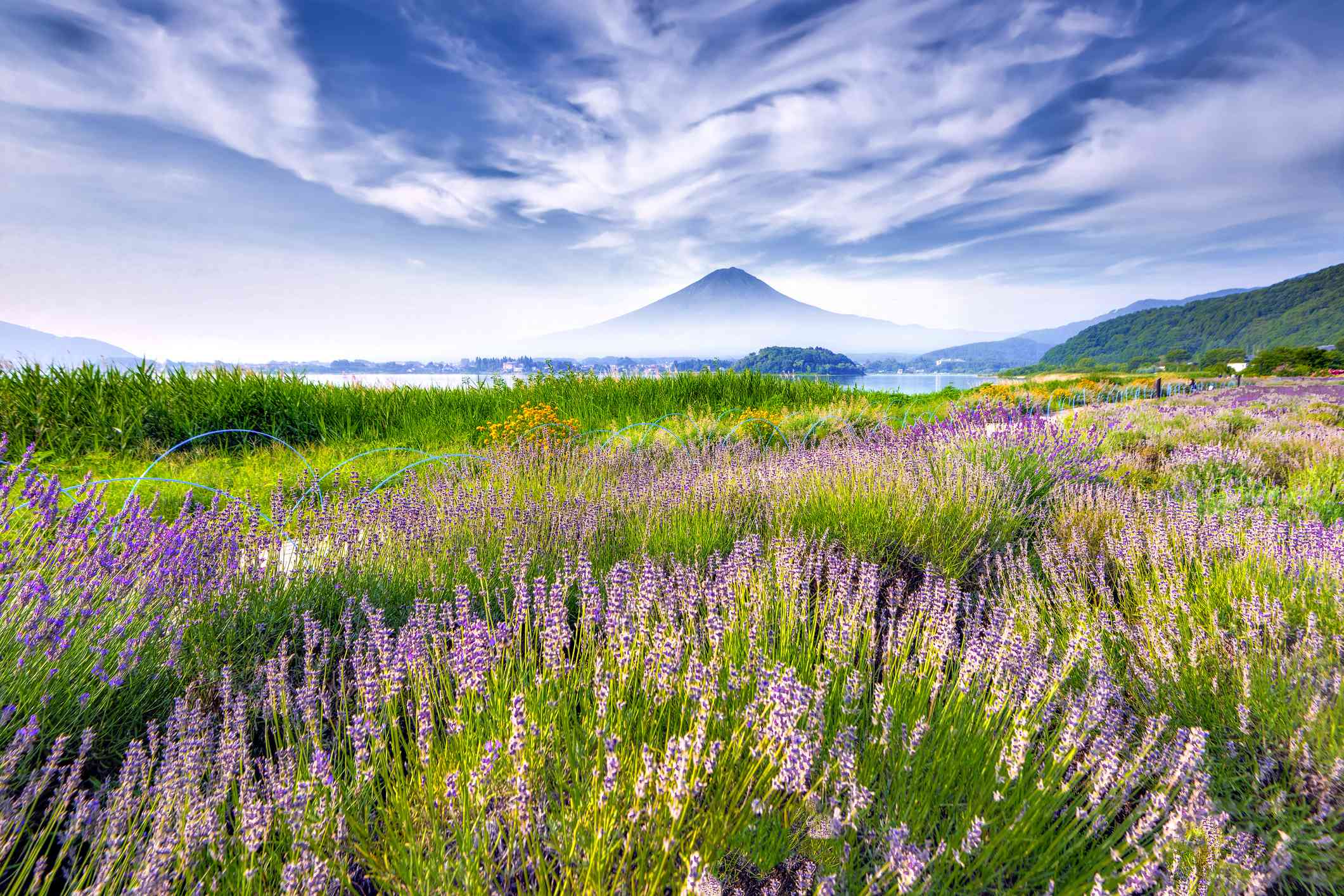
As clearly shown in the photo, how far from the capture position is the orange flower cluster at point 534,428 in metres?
6.85

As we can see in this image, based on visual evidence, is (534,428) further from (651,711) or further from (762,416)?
(651,711)

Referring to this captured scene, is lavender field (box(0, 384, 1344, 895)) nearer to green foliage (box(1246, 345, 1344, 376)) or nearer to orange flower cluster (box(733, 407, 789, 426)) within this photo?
orange flower cluster (box(733, 407, 789, 426))

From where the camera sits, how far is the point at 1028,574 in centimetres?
267

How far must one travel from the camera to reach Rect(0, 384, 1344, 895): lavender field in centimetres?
115

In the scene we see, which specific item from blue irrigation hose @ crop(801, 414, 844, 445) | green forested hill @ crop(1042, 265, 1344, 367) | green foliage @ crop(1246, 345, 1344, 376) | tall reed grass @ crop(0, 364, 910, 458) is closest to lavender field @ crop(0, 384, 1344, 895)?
blue irrigation hose @ crop(801, 414, 844, 445)

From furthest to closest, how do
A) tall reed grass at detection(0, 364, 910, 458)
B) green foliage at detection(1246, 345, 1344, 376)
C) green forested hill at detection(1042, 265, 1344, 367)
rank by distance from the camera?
green forested hill at detection(1042, 265, 1344, 367), green foliage at detection(1246, 345, 1344, 376), tall reed grass at detection(0, 364, 910, 458)

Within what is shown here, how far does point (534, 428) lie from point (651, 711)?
5549mm

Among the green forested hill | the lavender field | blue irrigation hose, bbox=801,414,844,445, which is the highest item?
the green forested hill

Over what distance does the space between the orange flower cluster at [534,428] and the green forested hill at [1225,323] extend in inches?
5078

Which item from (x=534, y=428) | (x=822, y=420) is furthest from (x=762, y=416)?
(x=534, y=428)

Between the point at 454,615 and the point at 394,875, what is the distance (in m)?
1.38

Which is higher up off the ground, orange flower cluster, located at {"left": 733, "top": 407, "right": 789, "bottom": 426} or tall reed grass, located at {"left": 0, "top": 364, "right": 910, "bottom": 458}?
tall reed grass, located at {"left": 0, "top": 364, "right": 910, "bottom": 458}

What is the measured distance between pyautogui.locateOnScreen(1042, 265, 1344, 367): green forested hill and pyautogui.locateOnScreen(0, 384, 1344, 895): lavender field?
13144cm

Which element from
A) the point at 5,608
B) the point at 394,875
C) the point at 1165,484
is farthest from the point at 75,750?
the point at 1165,484
